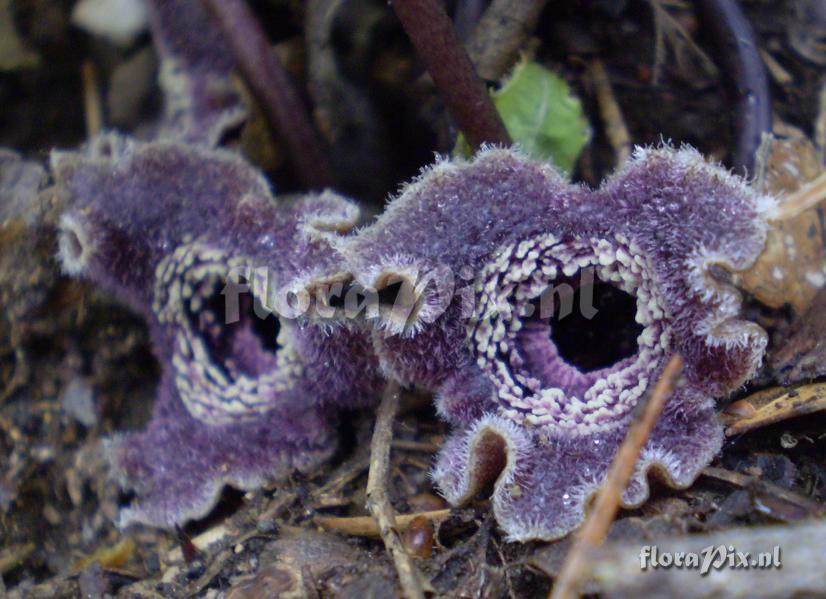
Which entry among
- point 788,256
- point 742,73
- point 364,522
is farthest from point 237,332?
point 742,73

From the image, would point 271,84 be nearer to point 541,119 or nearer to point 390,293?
point 541,119

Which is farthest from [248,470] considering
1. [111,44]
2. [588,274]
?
[111,44]

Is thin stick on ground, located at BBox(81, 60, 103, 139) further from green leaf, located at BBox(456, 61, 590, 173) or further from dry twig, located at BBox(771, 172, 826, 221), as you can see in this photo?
dry twig, located at BBox(771, 172, 826, 221)

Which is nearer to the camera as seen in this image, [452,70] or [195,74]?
[452,70]

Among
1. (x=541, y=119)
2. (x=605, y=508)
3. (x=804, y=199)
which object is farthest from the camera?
(x=541, y=119)

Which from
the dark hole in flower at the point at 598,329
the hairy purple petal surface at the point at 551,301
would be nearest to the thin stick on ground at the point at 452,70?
the hairy purple petal surface at the point at 551,301

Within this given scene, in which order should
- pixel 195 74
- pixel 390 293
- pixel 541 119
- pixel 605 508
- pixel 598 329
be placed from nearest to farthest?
pixel 605 508
pixel 390 293
pixel 598 329
pixel 541 119
pixel 195 74

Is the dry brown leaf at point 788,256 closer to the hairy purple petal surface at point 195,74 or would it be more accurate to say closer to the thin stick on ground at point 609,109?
the thin stick on ground at point 609,109
